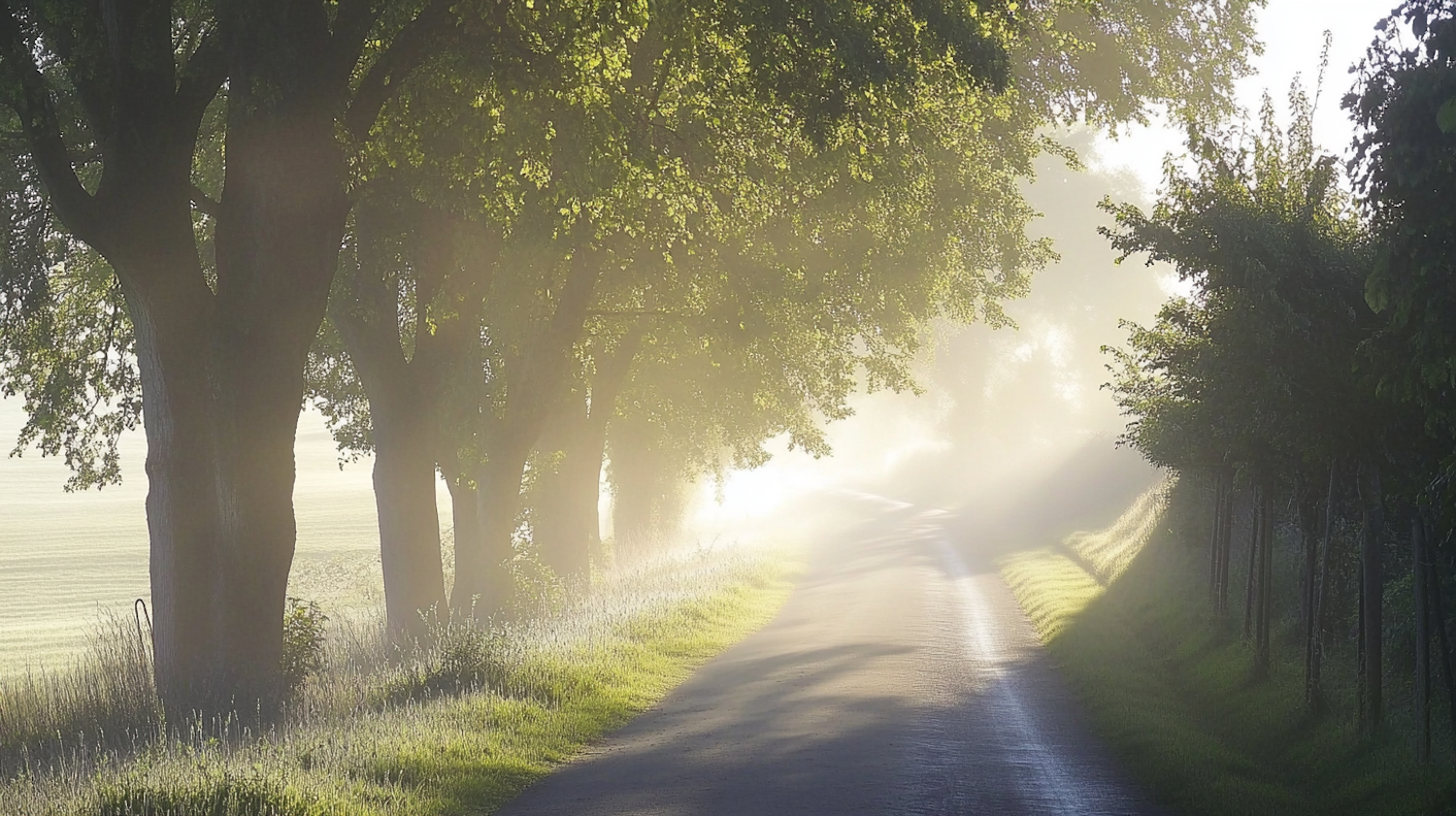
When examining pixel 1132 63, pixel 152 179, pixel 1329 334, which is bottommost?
pixel 1329 334

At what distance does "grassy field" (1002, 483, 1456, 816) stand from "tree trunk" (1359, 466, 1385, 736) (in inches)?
9.4

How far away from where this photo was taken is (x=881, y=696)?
1501 cm

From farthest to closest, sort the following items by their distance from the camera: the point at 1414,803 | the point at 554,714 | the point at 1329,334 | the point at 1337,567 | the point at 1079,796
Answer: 1. the point at 1337,567
2. the point at 554,714
3. the point at 1329,334
4. the point at 1079,796
5. the point at 1414,803

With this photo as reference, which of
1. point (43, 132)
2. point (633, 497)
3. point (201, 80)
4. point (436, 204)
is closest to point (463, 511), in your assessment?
point (436, 204)

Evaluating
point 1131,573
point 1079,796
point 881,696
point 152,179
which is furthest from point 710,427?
point 1079,796

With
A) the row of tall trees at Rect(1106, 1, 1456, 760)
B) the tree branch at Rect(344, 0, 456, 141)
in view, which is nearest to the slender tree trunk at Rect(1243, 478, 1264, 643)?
the row of tall trees at Rect(1106, 1, 1456, 760)

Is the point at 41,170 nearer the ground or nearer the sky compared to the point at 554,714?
nearer the sky

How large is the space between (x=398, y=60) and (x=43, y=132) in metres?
3.34

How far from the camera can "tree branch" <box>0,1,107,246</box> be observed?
1191 cm

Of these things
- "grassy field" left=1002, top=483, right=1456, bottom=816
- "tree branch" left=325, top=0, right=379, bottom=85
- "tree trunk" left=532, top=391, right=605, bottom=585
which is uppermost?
"tree branch" left=325, top=0, right=379, bottom=85

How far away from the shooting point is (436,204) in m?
17.1

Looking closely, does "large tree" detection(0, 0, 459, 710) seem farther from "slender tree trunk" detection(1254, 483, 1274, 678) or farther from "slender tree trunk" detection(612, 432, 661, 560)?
"slender tree trunk" detection(612, 432, 661, 560)

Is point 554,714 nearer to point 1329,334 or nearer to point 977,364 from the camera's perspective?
point 1329,334

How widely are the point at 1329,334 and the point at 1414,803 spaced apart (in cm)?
421
